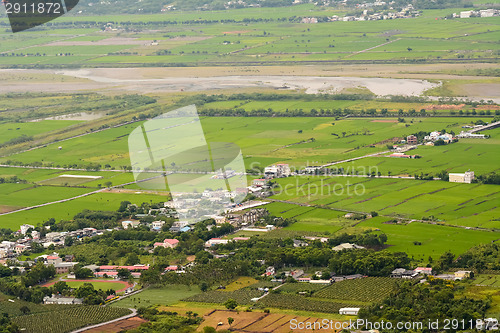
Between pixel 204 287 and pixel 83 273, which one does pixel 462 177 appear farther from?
pixel 83 273

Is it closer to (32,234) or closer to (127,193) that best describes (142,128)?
(127,193)

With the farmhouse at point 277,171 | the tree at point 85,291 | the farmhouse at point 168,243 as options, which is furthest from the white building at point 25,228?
the farmhouse at point 277,171

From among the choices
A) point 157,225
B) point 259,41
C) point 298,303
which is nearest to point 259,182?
point 157,225

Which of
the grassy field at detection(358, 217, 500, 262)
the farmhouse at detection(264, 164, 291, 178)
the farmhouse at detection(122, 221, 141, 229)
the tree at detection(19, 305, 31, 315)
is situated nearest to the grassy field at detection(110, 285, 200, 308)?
the tree at detection(19, 305, 31, 315)

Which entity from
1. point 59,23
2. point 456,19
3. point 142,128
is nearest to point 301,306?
point 142,128

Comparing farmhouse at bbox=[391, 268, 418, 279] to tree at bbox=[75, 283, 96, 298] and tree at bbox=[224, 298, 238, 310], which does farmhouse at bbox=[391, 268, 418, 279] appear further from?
tree at bbox=[75, 283, 96, 298]
